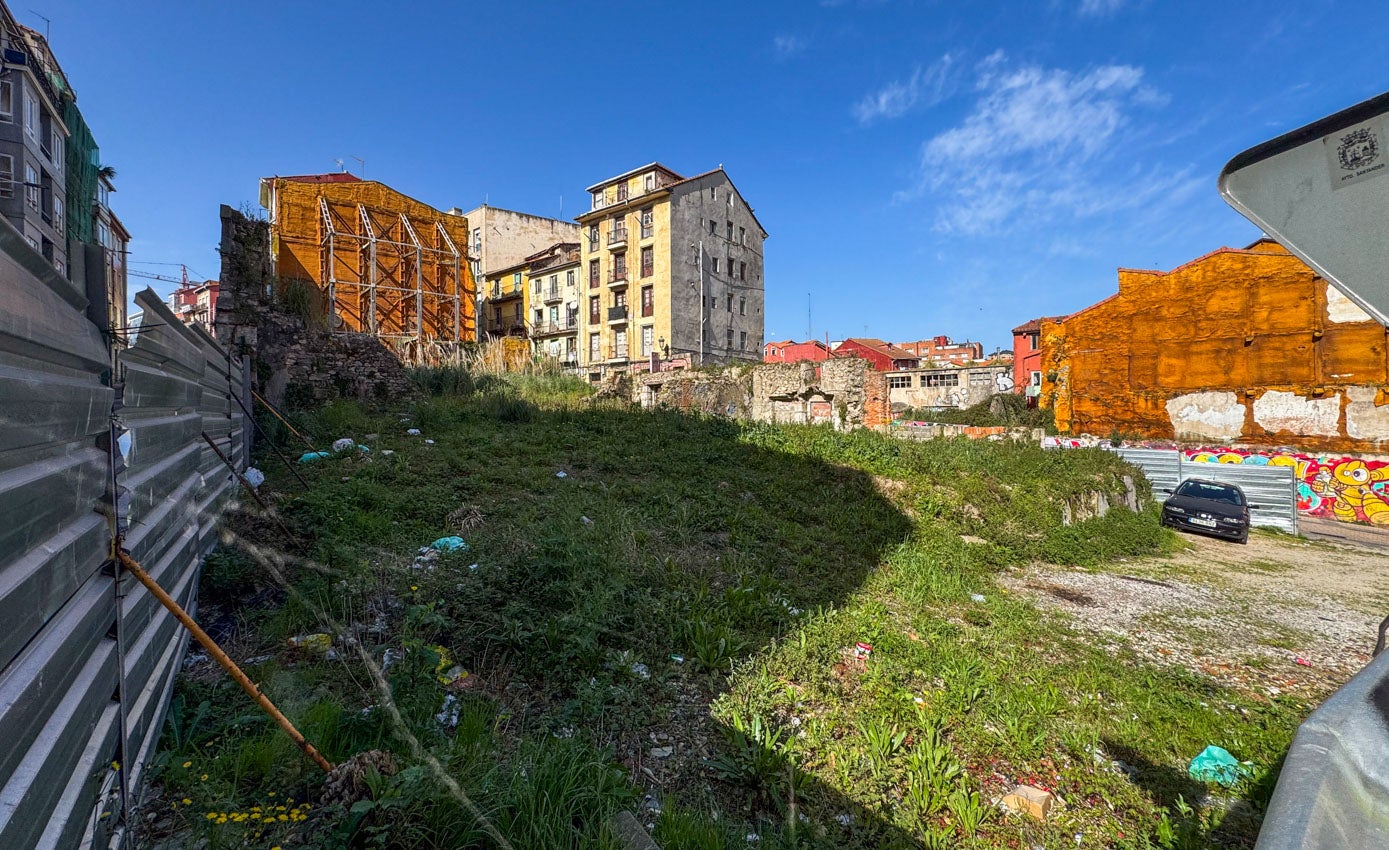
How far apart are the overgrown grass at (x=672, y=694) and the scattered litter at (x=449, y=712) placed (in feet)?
0.05

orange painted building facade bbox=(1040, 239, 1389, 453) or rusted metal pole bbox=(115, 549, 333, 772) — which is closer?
rusted metal pole bbox=(115, 549, 333, 772)

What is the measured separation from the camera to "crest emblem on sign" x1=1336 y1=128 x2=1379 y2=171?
1.18 m

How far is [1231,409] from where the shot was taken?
1608 cm

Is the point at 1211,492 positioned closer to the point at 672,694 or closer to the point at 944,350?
the point at 672,694

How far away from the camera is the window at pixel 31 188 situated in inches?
724

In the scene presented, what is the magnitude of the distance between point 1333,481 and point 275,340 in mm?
25267

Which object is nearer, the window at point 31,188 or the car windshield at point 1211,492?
the car windshield at point 1211,492

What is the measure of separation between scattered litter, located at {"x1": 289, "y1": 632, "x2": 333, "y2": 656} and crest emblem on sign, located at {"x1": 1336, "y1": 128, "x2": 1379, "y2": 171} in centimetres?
443

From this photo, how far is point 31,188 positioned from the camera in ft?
61.6

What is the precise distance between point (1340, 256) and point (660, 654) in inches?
136

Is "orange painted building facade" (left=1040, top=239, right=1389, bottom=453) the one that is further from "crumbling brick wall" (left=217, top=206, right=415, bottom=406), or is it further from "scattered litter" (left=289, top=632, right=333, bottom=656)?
"scattered litter" (left=289, top=632, right=333, bottom=656)

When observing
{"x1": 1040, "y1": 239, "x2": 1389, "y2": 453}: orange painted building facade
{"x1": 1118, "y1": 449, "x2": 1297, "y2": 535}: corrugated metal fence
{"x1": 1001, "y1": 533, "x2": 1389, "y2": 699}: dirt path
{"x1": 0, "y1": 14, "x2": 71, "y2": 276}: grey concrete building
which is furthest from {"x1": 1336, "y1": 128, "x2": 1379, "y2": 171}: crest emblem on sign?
{"x1": 0, "y1": 14, "x2": 71, "y2": 276}: grey concrete building

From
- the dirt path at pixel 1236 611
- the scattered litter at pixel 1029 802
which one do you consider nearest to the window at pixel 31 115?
the scattered litter at pixel 1029 802

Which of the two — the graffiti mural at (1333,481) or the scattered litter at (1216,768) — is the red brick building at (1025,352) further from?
the scattered litter at (1216,768)
